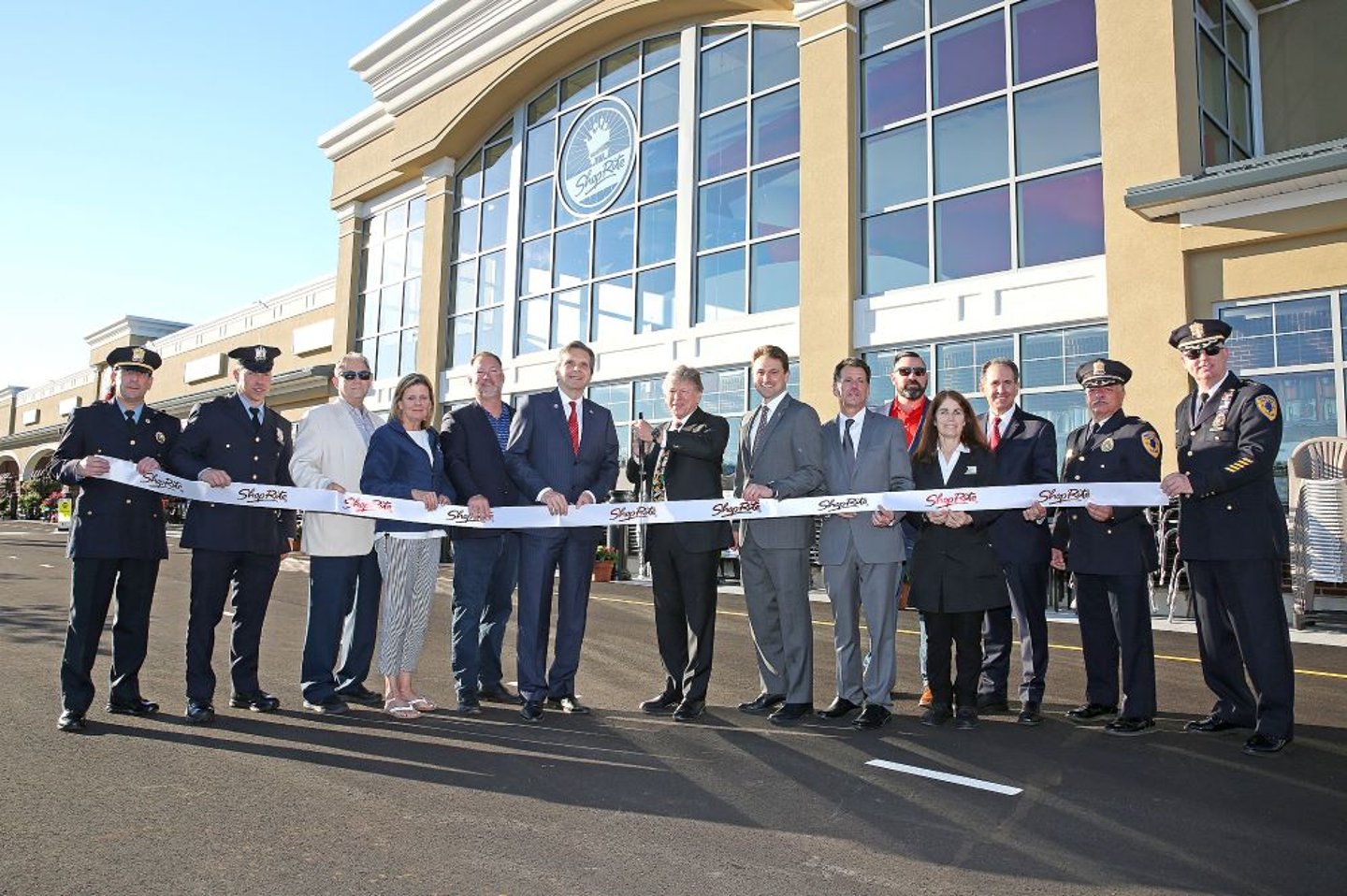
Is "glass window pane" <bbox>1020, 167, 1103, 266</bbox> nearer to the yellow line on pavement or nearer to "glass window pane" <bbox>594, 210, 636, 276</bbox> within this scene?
the yellow line on pavement

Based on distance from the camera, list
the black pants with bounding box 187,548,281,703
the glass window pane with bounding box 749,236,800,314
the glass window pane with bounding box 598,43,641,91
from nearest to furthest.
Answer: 1. the black pants with bounding box 187,548,281,703
2. the glass window pane with bounding box 749,236,800,314
3. the glass window pane with bounding box 598,43,641,91

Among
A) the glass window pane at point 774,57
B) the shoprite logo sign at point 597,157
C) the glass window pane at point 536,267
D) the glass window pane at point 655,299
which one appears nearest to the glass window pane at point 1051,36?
the glass window pane at point 774,57

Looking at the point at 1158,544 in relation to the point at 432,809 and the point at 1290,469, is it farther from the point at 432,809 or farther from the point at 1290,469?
the point at 432,809

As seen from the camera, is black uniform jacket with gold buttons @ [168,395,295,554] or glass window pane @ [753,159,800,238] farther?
glass window pane @ [753,159,800,238]

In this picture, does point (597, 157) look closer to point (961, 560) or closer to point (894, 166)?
point (894, 166)

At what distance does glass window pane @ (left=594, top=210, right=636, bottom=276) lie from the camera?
2045 centimetres

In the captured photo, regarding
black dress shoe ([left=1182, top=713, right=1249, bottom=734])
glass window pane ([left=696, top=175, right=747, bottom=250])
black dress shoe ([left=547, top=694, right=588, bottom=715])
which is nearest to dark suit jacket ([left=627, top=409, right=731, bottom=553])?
black dress shoe ([left=547, top=694, right=588, bottom=715])

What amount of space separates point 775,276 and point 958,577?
12.9 metres

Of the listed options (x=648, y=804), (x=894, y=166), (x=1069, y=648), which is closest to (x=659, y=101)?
(x=894, y=166)

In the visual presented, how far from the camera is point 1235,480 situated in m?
4.96

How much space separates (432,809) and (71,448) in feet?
11.1

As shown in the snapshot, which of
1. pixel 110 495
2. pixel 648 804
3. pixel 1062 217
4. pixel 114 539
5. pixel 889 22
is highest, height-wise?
pixel 889 22

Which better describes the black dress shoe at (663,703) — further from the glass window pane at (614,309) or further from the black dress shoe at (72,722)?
the glass window pane at (614,309)

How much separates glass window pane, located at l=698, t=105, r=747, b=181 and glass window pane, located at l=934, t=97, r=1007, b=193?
4.30 meters
